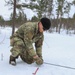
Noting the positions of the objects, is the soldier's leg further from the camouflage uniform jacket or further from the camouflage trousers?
the camouflage uniform jacket

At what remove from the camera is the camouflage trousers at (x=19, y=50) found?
5.38 m

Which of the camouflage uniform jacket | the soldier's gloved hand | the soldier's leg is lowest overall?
the soldier's gloved hand

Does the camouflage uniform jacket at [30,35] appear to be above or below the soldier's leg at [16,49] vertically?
above

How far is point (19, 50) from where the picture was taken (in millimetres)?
5406

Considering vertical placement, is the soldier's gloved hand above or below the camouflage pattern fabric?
below

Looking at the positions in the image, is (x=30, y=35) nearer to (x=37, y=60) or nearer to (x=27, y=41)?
(x=27, y=41)

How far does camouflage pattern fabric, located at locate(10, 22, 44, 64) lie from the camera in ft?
16.9

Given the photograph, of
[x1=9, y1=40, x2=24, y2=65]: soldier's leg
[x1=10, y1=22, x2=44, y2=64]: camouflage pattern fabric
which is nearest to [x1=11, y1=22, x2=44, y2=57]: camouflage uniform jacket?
[x1=10, y1=22, x2=44, y2=64]: camouflage pattern fabric

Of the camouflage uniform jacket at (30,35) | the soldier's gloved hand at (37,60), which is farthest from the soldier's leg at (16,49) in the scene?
the soldier's gloved hand at (37,60)

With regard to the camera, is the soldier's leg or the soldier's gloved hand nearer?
the soldier's gloved hand

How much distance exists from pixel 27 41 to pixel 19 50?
1.19 ft

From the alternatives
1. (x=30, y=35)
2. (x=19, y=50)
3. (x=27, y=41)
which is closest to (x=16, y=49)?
(x=19, y=50)

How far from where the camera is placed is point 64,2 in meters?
34.2

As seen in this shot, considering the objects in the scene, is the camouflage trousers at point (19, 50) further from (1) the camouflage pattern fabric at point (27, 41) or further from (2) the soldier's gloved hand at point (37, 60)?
(2) the soldier's gloved hand at point (37, 60)
